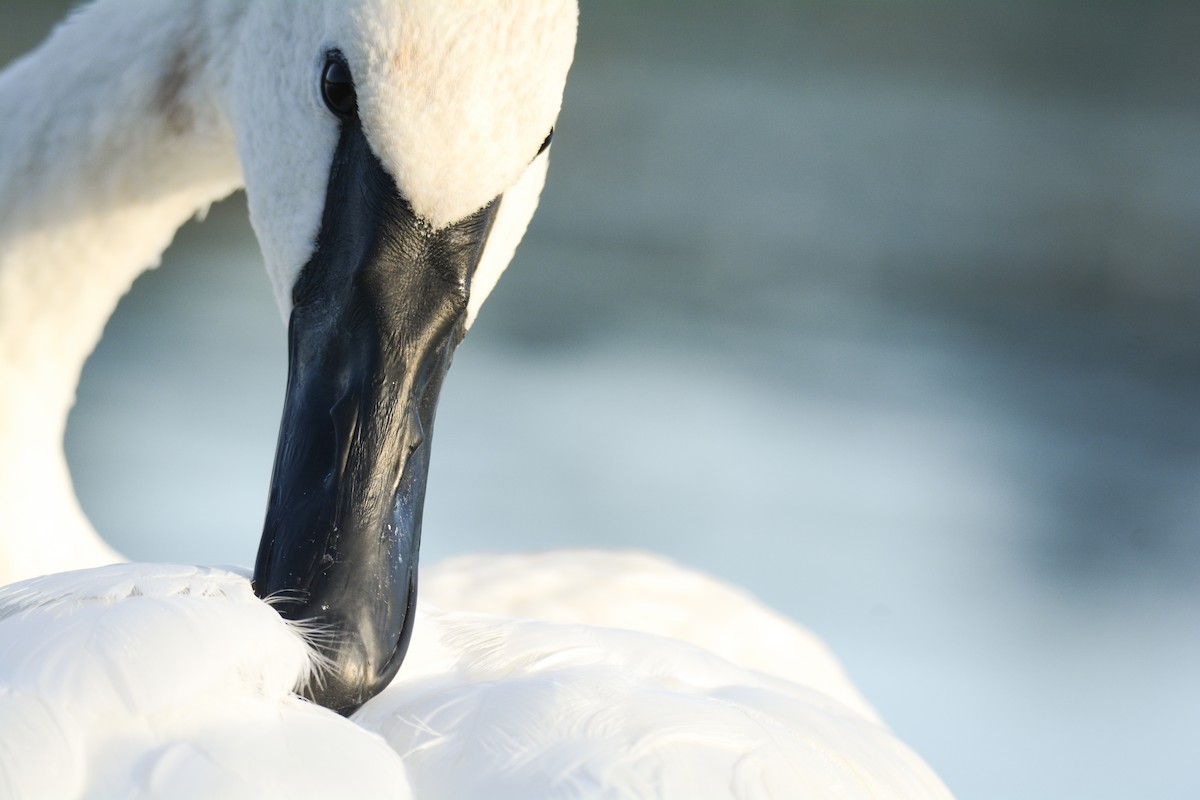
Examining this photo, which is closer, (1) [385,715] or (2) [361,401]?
(1) [385,715]

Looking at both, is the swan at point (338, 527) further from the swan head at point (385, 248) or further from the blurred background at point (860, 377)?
the blurred background at point (860, 377)

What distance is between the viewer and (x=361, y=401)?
1.08 m

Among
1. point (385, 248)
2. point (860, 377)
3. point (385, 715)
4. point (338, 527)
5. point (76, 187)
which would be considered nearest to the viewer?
point (385, 715)

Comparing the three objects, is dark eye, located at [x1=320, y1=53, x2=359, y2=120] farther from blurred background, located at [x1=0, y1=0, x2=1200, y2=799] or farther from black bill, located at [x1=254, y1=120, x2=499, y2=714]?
blurred background, located at [x1=0, y1=0, x2=1200, y2=799]

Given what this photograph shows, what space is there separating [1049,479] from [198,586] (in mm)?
2827

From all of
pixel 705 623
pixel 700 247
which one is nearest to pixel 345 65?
pixel 705 623

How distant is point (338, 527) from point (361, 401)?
12cm

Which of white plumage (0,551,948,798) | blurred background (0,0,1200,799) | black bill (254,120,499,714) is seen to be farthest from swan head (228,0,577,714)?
blurred background (0,0,1200,799)

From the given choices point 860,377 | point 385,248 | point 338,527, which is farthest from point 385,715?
point 860,377

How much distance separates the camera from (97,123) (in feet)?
5.03

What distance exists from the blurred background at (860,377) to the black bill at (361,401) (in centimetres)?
152

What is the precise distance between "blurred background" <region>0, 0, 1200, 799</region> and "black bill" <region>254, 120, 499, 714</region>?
1520 mm

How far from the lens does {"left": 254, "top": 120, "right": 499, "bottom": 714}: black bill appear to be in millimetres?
974

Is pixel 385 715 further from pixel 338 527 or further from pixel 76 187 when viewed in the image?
pixel 76 187
